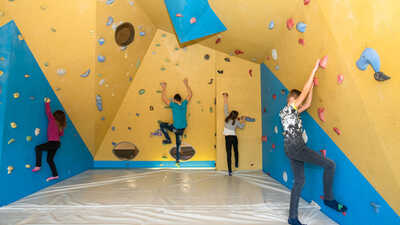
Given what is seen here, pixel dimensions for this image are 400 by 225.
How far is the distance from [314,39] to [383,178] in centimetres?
130

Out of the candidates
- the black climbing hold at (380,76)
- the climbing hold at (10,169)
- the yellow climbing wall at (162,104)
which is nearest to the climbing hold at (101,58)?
the yellow climbing wall at (162,104)

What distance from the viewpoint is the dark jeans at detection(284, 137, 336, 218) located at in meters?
1.99

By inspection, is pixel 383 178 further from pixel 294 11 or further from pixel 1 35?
pixel 1 35

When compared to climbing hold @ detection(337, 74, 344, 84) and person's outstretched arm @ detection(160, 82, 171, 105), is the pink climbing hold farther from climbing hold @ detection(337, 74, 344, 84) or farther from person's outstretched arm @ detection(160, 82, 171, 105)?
person's outstretched arm @ detection(160, 82, 171, 105)

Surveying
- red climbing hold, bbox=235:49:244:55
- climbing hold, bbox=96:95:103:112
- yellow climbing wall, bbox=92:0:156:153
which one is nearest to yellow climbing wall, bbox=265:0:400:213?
red climbing hold, bbox=235:49:244:55

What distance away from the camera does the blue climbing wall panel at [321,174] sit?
168 centimetres

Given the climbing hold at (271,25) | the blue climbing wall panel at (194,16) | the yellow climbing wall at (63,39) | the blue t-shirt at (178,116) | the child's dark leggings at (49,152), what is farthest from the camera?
the blue t-shirt at (178,116)

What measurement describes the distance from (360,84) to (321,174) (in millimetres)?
1029

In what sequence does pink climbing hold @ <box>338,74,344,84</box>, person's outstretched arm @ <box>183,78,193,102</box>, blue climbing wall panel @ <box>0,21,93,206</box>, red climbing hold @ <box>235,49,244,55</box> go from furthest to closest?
person's outstretched arm @ <box>183,78,193,102</box>
red climbing hold @ <box>235,49,244,55</box>
blue climbing wall panel @ <box>0,21,93,206</box>
pink climbing hold @ <box>338,74,344,84</box>

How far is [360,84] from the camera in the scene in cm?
169

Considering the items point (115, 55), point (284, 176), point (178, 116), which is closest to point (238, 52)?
point (178, 116)

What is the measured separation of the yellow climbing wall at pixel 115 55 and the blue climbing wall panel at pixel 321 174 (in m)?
2.36

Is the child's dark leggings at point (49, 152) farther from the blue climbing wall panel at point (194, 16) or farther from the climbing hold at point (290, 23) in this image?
the climbing hold at point (290, 23)

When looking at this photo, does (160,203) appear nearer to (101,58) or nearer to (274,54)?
(101,58)
